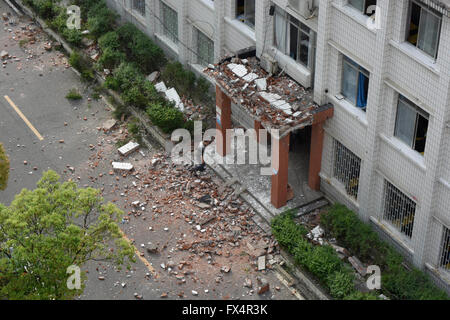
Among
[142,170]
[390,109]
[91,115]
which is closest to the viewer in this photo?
[390,109]

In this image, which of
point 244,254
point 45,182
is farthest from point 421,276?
point 45,182

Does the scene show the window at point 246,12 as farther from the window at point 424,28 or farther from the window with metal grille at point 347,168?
the window at point 424,28

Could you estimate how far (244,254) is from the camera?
26562mm

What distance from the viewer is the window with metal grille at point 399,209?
80.6 ft

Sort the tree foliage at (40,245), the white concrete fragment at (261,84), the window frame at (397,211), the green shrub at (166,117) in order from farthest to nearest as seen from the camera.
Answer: the green shrub at (166,117) → the white concrete fragment at (261,84) → the window frame at (397,211) → the tree foliage at (40,245)

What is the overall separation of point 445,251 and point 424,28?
6.75 meters

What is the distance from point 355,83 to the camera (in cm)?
2495

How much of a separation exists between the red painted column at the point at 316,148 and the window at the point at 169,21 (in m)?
10.2

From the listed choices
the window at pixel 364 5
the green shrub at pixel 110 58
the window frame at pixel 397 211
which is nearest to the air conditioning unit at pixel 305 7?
the window at pixel 364 5

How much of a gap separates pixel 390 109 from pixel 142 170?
10.7 m

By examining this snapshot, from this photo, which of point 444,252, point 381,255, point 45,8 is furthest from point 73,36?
point 444,252

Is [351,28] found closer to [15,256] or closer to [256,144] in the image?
[256,144]

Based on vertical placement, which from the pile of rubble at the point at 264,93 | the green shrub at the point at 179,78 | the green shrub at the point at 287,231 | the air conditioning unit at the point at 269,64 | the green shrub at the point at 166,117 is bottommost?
the green shrub at the point at 287,231

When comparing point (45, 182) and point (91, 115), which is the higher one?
point (45, 182)
